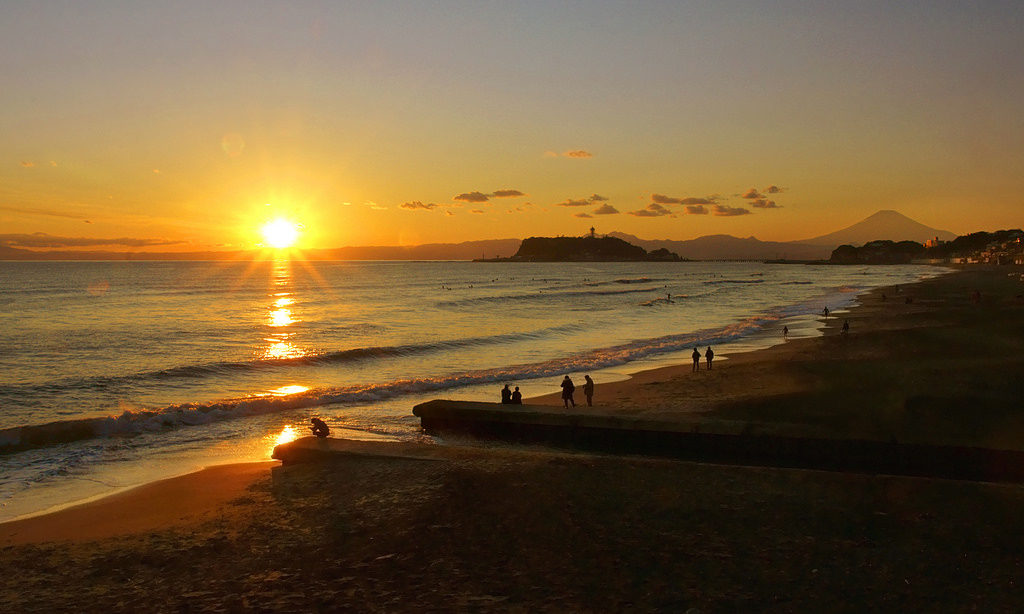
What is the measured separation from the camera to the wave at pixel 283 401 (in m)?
18.4

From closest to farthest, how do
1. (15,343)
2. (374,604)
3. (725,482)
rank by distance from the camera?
(374,604)
(725,482)
(15,343)

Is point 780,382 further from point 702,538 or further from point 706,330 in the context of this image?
point 706,330

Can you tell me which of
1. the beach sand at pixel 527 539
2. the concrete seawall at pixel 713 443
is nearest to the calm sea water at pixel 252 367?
the concrete seawall at pixel 713 443

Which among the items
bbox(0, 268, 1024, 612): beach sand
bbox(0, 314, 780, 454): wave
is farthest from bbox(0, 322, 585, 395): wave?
bbox(0, 268, 1024, 612): beach sand

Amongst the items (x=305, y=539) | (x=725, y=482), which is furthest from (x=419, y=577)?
(x=725, y=482)

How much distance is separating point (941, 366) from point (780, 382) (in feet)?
19.5

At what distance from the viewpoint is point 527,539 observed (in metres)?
8.62

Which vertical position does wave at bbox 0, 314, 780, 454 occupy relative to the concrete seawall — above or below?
below

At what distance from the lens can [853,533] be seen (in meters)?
8.45

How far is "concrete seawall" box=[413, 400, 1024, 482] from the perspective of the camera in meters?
11.6

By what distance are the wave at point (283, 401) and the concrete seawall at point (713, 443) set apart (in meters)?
7.65

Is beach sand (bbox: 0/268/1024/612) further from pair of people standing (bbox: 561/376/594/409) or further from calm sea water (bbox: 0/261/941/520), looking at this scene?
pair of people standing (bbox: 561/376/594/409)

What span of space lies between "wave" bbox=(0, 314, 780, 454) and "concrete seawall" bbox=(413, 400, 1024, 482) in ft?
25.1

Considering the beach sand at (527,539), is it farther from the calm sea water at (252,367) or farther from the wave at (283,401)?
the wave at (283,401)
